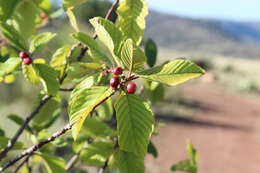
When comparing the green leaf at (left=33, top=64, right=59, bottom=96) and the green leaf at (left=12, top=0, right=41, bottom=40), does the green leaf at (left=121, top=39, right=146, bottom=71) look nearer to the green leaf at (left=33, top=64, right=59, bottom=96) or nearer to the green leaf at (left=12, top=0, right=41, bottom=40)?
the green leaf at (left=33, top=64, right=59, bottom=96)

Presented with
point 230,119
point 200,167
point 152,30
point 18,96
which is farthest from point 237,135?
point 152,30

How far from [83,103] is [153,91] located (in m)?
0.60

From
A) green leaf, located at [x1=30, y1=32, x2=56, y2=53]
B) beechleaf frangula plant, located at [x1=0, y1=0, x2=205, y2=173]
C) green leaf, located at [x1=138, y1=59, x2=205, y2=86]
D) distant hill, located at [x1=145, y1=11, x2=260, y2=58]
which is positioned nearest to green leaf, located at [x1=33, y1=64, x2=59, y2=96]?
beechleaf frangula plant, located at [x1=0, y1=0, x2=205, y2=173]

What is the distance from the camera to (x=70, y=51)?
1033 millimetres

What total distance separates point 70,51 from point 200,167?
7.13 meters

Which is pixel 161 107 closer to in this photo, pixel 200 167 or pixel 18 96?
pixel 200 167

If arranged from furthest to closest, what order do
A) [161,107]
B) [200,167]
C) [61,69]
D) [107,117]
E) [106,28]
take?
[161,107]
[200,167]
[107,117]
[61,69]
[106,28]

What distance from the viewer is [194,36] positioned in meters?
78.9

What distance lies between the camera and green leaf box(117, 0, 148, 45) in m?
0.76

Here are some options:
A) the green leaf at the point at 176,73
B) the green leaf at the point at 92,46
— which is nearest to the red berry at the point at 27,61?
the green leaf at the point at 92,46

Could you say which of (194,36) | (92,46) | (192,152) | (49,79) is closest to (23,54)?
(49,79)

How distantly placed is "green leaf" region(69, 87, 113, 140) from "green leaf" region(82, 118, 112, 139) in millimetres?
472

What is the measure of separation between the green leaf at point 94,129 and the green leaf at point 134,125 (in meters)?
0.48

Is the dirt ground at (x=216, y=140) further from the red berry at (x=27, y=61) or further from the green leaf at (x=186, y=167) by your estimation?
the red berry at (x=27, y=61)
